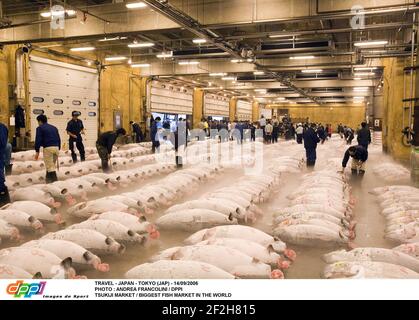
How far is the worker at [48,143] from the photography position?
291 inches

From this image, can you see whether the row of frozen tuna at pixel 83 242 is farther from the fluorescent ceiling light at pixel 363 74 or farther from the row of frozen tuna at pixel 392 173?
the fluorescent ceiling light at pixel 363 74

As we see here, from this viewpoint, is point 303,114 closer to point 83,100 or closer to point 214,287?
point 83,100

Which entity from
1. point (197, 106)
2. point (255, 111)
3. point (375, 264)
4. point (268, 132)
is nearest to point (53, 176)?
point (375, 264)

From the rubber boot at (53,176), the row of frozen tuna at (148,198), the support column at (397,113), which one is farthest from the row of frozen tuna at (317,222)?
the support column at (397,113)

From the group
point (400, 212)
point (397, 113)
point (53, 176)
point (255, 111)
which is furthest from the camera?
point (255, 111)

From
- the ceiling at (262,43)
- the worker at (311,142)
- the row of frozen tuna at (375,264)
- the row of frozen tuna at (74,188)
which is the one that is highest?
the ceiling at (262,43)

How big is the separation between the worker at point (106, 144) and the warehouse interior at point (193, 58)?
104 inches

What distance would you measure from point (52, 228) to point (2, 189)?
1.57 metres

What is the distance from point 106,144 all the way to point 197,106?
64.7 ft

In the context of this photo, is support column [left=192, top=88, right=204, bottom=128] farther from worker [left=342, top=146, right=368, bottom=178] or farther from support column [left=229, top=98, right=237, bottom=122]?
worker [left=342, top=146, right=368, bottom=178]

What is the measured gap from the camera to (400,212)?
16.8 feet

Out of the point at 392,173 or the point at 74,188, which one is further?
the point at 392,173

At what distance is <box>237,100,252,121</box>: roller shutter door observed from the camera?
37406 millimetres

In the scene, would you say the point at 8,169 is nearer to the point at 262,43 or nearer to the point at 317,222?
the point at 317,222
